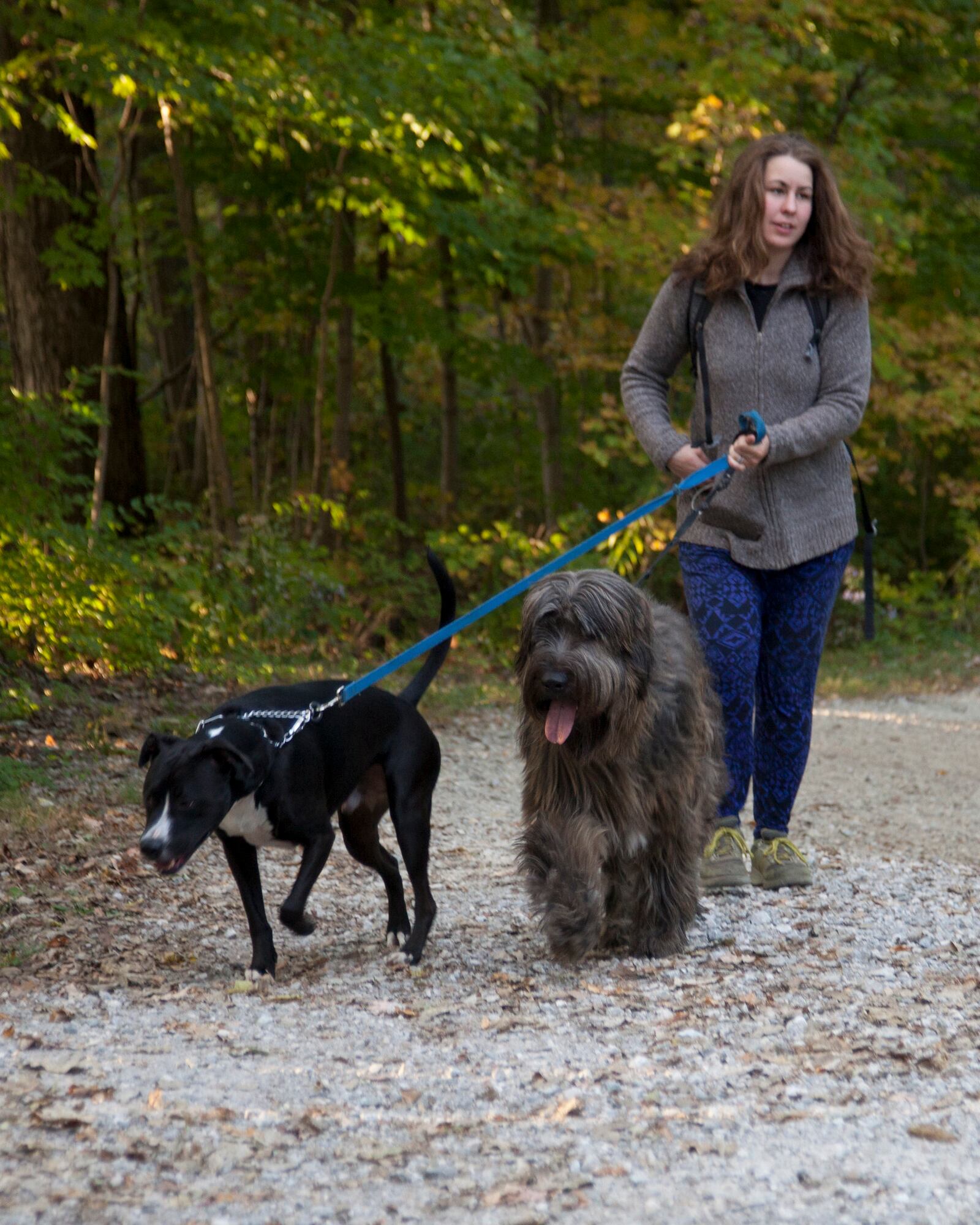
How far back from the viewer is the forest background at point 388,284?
978cm

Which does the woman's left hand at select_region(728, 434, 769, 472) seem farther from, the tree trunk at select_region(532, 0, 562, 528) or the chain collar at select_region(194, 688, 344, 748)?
the tree trunk at select_region(532, 0, 562, 528)

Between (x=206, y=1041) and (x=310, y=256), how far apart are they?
11759mm

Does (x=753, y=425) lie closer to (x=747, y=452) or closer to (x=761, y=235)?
(x=747, y=452)

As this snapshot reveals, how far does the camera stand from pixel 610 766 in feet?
14.4

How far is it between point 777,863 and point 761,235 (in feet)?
7.72

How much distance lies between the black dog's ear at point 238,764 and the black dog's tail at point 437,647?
2.81 feet

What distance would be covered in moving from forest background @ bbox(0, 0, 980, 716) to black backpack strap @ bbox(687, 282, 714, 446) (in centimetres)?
448

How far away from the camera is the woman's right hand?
5.14 metres

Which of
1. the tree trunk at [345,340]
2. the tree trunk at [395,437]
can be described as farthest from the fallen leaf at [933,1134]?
the tree trunk at [395,437]

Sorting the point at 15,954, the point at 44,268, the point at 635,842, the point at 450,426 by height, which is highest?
the point at 44,268

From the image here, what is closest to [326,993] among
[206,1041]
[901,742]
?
[206,1041]

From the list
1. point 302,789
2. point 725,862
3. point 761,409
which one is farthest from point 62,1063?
point 761,409

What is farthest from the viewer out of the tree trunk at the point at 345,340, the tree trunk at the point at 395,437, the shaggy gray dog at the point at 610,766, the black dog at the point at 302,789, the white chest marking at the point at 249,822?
the tree trunk at the point at 395,437

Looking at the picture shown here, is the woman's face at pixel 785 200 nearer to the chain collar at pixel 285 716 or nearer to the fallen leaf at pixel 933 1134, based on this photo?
the chain collar at pixel 285 716
